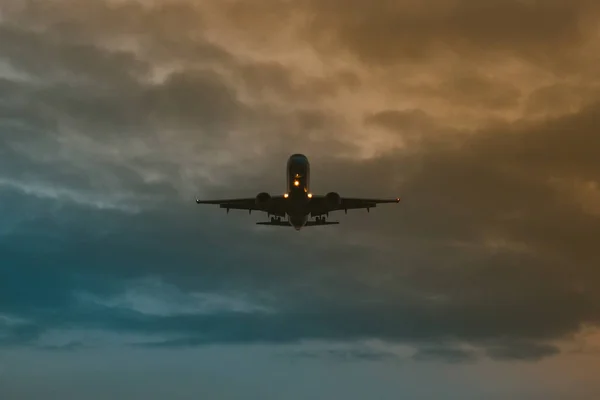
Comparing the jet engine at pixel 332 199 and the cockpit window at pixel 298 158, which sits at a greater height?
the cockpit window at pixel 298 158

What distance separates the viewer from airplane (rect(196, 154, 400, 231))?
102812mm

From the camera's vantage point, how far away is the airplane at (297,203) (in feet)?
337

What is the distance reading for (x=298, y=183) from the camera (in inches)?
4058

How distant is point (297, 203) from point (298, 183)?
3.87m

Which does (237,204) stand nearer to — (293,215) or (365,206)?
(293,215)

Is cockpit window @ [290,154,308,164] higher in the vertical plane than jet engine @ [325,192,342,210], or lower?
higher

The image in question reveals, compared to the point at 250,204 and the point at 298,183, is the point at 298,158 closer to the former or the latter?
the point at 298,183

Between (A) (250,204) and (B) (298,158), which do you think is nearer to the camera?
(B) (298,158)

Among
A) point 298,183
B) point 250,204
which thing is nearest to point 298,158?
point 298,183

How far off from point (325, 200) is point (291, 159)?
313 inches

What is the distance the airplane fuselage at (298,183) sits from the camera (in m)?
102

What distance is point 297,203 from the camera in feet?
348


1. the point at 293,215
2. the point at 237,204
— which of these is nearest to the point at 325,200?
the point at 293,215

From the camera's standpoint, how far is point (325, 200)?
107250mm
